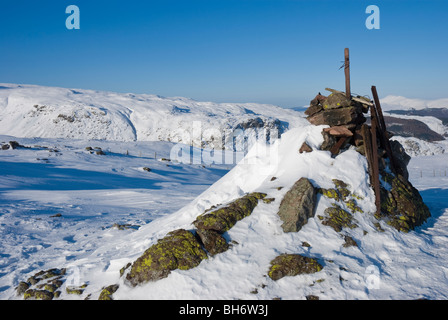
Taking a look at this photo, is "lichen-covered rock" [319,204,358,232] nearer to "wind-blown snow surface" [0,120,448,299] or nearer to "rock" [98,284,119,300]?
"wind-blown snow surface" [0,120,448,299]

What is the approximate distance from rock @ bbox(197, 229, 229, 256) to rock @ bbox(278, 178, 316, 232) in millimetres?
1850

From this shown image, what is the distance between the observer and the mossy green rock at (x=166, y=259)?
6652 mm

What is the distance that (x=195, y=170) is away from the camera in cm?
3716

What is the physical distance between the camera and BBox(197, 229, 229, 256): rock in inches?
286

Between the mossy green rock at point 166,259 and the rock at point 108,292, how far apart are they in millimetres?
329

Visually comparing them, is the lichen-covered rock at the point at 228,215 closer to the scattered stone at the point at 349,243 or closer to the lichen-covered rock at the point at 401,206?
the scattered stone at the point at 349,243

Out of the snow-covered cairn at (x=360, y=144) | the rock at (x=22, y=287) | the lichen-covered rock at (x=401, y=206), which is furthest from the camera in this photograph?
the snow-covered cairn at (x=360, y=144)

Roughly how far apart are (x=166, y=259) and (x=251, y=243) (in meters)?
2.19

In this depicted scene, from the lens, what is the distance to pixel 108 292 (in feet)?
21.3

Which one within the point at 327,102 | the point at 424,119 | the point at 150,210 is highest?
the point at 424,119

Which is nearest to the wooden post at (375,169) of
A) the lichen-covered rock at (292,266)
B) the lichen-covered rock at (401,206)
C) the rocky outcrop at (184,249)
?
the lichen-covered rock at (401,206)

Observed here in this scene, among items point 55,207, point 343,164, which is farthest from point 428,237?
point 55,207

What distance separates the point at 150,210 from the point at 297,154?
954cm

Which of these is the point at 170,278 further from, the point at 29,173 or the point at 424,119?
the point at 424,119
